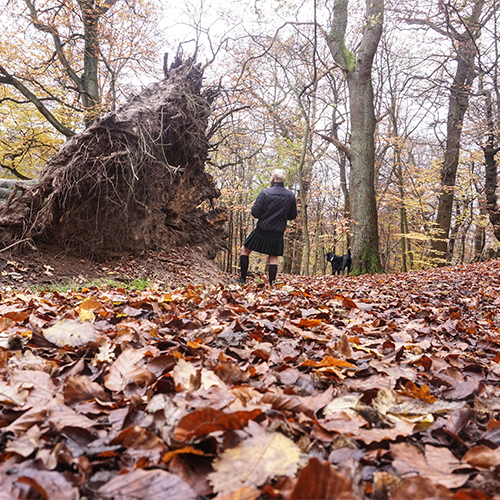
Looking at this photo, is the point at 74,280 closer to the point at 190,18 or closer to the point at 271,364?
the point at 271,364

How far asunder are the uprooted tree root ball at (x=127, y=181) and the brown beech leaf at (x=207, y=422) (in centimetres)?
556

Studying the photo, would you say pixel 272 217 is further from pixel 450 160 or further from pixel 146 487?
pixel 450 160

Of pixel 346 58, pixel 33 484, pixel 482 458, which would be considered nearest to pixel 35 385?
pixel 33 484

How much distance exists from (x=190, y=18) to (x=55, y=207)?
9859 mm

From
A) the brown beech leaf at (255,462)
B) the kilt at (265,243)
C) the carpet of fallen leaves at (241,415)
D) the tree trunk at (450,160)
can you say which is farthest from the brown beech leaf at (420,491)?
the tree trunk at (450,160)

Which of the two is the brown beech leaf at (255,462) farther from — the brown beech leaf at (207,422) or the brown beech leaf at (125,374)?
the brown beech leaf at (125,374)

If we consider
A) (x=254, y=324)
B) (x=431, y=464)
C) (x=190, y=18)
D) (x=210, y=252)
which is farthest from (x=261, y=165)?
(x=431, y=464)

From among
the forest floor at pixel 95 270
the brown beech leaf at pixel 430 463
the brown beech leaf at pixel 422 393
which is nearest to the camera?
the brown beech leaf at pixel 430 463

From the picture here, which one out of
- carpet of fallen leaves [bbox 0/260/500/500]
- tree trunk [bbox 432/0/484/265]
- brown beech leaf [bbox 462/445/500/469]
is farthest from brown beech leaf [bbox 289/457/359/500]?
tree trunk [bbox 432/0/484/265]

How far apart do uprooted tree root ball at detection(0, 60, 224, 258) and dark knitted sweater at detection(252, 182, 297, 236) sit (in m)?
2.39

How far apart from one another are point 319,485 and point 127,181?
6.35m

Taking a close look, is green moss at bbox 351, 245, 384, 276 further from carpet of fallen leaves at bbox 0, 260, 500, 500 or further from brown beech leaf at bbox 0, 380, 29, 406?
brown beech leaf at bbox 0, 380, 29, 406

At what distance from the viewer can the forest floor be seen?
5.20 metres

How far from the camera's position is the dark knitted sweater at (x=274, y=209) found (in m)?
5.45
